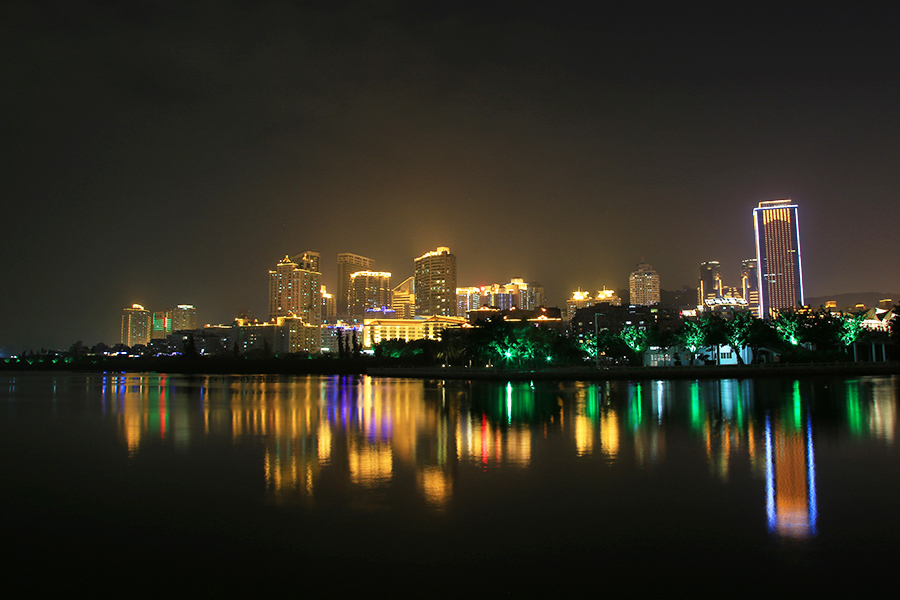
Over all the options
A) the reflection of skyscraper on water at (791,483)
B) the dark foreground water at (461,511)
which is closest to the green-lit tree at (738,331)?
the dark foreground water at (461,511)

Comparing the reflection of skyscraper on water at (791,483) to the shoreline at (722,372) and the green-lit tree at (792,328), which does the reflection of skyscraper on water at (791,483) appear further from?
the green-lit tree at (792,328)

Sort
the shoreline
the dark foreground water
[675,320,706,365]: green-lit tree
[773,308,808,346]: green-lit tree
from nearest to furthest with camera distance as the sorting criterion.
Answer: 1. the dark foreground water
2. the shoreline
3. [675,320,706,365]: green-lit tree
4. [773,308,808,346]: green-lit tree

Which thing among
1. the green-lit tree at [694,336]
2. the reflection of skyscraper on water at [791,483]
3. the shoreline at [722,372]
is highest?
the green-lit tree at [694,336]

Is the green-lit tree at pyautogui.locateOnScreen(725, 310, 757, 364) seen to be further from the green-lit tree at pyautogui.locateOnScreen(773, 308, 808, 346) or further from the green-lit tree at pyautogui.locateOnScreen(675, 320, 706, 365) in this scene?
the green-lit tree at pyautogui.locateOnScreen(773, 308, 808, 346)


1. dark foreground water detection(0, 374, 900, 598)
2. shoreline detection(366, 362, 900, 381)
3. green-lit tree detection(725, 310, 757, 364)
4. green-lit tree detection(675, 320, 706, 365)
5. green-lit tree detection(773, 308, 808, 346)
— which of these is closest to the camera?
dark foreground water detection(0, 374, 900, 598)

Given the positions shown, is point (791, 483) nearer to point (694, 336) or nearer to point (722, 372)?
point (722, 372)

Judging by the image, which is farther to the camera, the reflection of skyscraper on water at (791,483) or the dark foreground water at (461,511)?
the reflection of skyscraper on water at (791,483)

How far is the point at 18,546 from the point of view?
794 cm

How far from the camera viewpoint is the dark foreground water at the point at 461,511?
657 cm

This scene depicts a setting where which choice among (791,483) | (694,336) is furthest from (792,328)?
(791,483)

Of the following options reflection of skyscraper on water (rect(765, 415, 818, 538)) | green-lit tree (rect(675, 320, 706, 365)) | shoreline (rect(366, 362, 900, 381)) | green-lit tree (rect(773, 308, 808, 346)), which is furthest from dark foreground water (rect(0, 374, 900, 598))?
green-lit tree (rect(773, 308, 808, 346))

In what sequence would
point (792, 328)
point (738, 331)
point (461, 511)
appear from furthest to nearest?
point (792, 328) < point (738, 331) < point (461, 511)

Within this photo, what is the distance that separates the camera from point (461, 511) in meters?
9.10

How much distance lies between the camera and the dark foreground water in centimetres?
657
